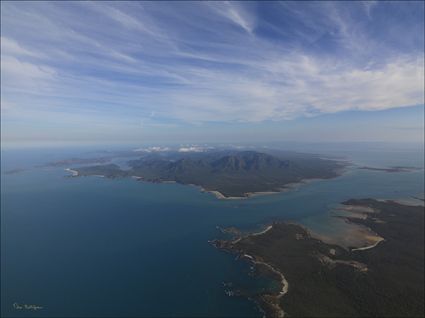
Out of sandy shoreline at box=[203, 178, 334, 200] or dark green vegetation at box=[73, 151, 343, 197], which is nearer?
sandy shoreline at box=[203, 178, 334, 200]

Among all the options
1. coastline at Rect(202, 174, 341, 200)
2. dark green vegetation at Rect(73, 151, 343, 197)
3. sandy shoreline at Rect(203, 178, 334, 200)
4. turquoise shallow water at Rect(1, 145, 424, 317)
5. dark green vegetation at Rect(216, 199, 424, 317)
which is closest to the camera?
dark green vegetation at Rect(216, 199, 424, 317)

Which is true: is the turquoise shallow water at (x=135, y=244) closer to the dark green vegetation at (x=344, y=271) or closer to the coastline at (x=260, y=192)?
the coastline at (x=260, y=192)

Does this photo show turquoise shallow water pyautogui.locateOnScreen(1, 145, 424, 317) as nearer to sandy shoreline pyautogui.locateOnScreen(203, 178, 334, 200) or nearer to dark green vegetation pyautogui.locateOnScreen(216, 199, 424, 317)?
sandy shoreline pyautogui.locateOnScreen(203, 178, 334, 200)

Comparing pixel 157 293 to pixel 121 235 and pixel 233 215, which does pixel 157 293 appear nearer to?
pixel 121 235

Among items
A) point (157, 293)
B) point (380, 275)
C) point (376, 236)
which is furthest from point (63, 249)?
point (376, 236)

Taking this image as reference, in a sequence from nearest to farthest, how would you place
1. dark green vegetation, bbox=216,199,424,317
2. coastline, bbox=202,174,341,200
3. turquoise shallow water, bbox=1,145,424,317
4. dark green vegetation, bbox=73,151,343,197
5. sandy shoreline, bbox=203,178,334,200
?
1. dark green vegetation, bbox=216,199,424,317
2. turquoise shallow water, bbox=1,145,424,317
3. sandy shoreline, bbox=203,178,334,200
4. coastline, bbox=202,174,341,200
5. dark green vegetation, bbox=73,151,343,197

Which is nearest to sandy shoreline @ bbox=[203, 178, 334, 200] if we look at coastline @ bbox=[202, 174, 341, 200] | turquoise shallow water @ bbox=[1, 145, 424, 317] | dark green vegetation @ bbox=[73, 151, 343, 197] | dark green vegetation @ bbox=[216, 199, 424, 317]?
coastline @ bbox=[202, 174, 341, 200]
